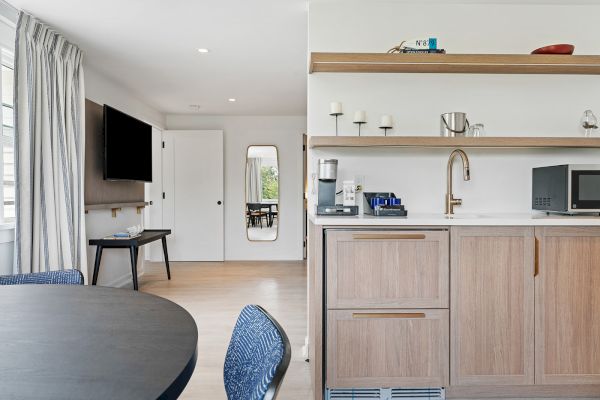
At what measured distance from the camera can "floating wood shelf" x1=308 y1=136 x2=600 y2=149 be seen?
2.36 meters

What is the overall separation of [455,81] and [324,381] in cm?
202

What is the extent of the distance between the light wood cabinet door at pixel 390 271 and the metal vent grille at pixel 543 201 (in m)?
0.86

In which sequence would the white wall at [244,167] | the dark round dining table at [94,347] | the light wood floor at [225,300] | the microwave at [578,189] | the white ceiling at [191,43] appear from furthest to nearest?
1. the white wall at [244,167]
2. the white ceiling at [191,43]
3. the light wood floor at [225,300]
4. the microwave at [578,189]
5. the dark round dining table at [94,347]

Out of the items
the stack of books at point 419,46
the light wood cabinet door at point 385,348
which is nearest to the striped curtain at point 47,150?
the light wood cabinet door at point 385,348

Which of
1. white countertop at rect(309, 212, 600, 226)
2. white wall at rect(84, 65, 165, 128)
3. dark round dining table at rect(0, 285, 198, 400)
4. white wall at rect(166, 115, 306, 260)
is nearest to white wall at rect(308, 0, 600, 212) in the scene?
white countertop at rect(309, 212, 600, 226)

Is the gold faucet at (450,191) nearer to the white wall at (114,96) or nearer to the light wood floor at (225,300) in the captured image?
the light wood floor at (225,300)

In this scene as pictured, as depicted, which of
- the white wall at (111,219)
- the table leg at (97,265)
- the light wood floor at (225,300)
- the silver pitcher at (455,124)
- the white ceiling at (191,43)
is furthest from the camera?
the white wall at (111,219)

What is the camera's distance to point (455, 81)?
2619 mm

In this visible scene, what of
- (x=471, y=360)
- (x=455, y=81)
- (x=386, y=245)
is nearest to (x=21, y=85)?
(x=386, y=245)

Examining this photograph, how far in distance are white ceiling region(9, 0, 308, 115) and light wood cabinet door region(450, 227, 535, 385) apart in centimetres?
189

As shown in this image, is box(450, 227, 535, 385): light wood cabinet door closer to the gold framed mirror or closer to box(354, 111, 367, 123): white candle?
box(354, 111, 367, 123): white candle

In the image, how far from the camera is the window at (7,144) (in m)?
2.82

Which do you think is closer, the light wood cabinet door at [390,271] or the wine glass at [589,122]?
the light wood cabinet door at [390,271]

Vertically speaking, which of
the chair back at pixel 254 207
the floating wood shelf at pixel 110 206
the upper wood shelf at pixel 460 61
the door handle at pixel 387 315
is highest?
the upper wood shelf at pixel 460 61
